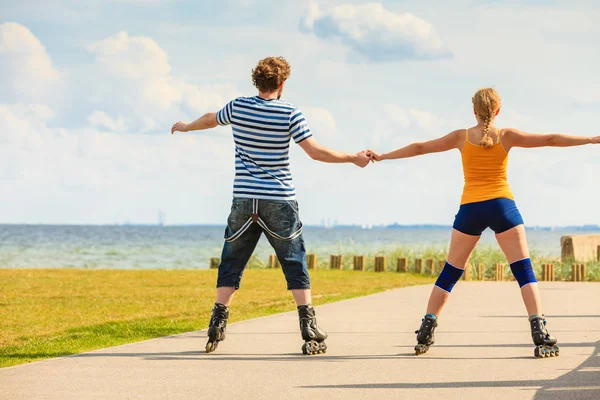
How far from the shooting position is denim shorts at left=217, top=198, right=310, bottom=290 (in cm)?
714

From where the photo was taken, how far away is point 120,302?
13.8 metres

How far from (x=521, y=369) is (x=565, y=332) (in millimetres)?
2683

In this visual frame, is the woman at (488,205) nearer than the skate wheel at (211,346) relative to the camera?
Yes

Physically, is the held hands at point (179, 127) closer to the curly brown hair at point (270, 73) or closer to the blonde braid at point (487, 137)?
the curly brown hair at point (270, 73)

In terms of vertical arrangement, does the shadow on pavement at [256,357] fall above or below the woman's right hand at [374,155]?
below

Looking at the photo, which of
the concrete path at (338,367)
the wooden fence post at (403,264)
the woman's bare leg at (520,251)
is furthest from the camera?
the wooden fence post at (403,264)

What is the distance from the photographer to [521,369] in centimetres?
652

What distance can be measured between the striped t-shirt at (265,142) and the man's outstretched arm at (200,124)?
0.91 ft

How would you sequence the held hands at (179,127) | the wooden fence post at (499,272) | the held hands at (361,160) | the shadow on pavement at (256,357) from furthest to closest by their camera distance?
the wooden fence post at (499,272)
the held hands at (179,127)
the held hands at (361,160)
the shadow on pavement at (256,357)

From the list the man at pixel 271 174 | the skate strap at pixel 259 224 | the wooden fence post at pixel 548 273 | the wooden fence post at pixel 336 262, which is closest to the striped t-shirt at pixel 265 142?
the man at pixel 271 174

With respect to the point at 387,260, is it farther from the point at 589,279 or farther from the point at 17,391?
the point at 17,391

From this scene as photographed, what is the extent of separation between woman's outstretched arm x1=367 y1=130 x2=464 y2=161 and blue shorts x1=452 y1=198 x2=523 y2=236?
0.50m

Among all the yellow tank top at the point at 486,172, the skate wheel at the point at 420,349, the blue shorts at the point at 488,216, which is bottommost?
the skate wheel at the point at 420,349

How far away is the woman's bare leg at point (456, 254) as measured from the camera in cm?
729
